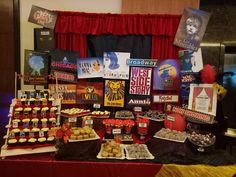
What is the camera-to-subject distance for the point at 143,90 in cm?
350

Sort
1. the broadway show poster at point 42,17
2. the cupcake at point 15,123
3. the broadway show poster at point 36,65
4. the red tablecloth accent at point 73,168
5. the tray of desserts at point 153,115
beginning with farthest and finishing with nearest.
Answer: the broadway show poster at point 42,17 → the broadway show poster at point 36,65 → the tray of desserts at point 153,115 → the cupcake at point 15,123 → the red tablecloth accent at point 73,168

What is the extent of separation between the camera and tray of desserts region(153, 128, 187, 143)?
8.15 feet

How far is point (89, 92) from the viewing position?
3.49 m

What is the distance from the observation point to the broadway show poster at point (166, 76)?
3.49 metres

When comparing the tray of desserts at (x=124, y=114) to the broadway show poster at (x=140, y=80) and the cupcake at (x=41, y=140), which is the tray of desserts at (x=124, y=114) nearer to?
the broadway show poster at (x=140, y=80)

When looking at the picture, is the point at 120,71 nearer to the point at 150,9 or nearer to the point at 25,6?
the point at 150,9

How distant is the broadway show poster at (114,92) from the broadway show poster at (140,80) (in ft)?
0.44

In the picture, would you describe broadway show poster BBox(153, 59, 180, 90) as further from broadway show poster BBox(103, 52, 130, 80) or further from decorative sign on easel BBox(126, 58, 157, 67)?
broadway show poster BBox(103, 52, 130, 80)

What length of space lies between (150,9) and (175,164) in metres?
2.18

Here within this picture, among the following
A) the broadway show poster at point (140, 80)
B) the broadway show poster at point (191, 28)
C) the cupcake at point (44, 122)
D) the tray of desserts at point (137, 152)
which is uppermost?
the broadway show poster at point (191, 28)

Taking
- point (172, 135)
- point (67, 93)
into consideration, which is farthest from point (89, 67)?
point (172, 135)

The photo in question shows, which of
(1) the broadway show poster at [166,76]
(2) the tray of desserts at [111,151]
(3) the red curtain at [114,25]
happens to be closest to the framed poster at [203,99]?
(1) the broadway show poster at [166,76]

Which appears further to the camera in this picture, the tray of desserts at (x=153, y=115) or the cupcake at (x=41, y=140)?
the tray of desserts at (x=153, y=115)

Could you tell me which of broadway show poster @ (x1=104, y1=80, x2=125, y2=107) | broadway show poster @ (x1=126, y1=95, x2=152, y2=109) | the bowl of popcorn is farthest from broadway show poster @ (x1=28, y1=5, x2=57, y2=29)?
the bowl of popcorn
